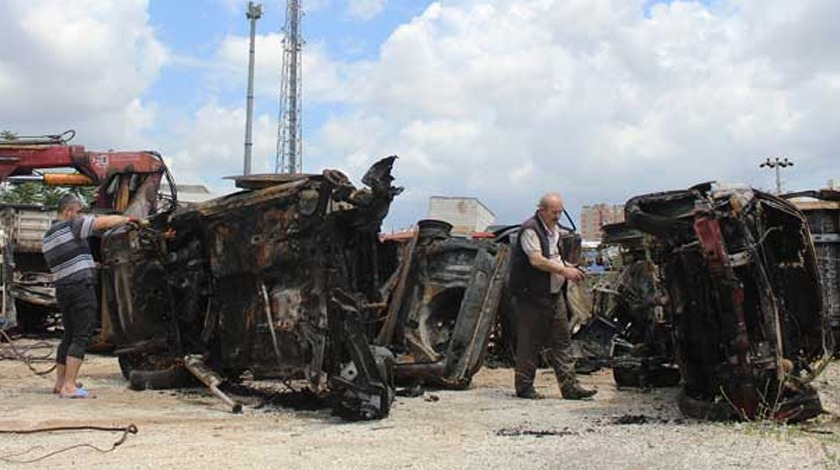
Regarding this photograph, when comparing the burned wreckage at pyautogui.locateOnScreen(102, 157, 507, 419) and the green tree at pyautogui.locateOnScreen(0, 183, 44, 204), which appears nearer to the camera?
the burned wreckage at pyautogui.locateOnScreen(102, 157, 507, 419)

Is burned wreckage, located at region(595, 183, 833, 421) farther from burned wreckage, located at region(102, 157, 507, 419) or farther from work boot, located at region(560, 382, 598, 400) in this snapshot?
burned wreckage, located at region(102, 157, 507, 419)

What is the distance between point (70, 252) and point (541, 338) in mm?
4313

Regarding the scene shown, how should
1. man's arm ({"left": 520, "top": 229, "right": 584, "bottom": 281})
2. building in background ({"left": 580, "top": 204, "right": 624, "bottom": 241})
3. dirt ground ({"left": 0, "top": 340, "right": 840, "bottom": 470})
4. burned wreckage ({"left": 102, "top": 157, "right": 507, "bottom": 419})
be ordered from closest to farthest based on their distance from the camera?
1. dirt ground ({"left": 0, "top": 340, "right": 840, "bottom": 470})
2. burned wreckage ({"left": 102, "top": 157, "right": 507, "bottom": 419})
3. man's arm ({"left": 520, "top": 229, "right": 584, "bottom": 281})
4. building in background ({"left": 580, "top": 204, "right": 624, "bottom": 241})

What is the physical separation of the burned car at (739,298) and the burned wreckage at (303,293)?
2.22 meters

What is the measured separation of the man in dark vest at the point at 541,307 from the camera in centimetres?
764

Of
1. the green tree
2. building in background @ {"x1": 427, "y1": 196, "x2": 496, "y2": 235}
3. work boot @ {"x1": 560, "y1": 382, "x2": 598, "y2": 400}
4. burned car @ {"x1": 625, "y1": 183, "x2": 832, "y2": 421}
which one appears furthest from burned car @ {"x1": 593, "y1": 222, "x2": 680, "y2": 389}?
the green tree

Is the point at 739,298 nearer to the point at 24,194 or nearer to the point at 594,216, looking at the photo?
the point at 24,194

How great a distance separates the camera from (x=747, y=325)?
5.78 meters

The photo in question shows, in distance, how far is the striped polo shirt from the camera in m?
7.70

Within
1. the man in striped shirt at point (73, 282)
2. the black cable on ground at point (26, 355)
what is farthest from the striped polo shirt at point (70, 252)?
the black cable on ground at point (26, 355)

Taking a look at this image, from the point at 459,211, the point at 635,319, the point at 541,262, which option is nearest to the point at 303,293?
the point at 541,262

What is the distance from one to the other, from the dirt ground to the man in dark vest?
0.25 metres

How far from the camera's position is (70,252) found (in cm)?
773

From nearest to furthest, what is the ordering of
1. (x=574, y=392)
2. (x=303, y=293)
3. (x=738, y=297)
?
(x=738, y=297), (x=303, y=293), (x=574, y=392)
